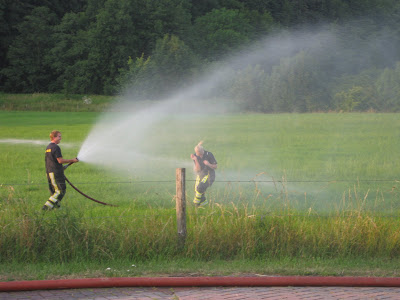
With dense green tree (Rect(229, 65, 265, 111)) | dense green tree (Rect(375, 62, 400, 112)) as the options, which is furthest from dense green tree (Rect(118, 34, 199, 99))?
dense green tree (Rect(375, 62, 400, 112))

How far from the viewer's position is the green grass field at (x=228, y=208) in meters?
8.85

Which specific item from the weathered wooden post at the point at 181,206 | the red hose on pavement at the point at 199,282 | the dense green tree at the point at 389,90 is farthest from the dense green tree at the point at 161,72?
the red hose on pavement at the point at 199,282

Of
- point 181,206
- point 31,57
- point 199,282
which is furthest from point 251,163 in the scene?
point 31,57

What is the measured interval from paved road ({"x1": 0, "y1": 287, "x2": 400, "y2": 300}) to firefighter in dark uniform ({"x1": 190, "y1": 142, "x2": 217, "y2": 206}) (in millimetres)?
5035

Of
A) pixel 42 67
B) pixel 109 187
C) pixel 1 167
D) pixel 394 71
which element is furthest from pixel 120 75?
pixel 109 187

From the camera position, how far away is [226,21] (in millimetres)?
80375

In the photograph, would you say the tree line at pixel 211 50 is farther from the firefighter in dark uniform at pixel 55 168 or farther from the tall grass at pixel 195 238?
the tall grass at pixel 195 238

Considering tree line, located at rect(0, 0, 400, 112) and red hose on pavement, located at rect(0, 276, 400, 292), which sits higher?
tree line, located at rect(0, 0, 400, 112)

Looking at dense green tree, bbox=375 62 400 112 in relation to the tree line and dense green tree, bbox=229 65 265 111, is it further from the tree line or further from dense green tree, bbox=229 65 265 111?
dense green tree, bbox=229 65 265 111

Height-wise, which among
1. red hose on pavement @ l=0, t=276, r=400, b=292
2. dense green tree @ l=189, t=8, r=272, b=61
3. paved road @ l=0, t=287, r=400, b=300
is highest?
dense green tree @ l=189, t=8, r=272, b=61

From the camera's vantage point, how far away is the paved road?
7035 mm

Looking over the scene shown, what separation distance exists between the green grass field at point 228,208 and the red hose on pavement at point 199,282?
475 millimetres

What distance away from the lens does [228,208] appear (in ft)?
34.6

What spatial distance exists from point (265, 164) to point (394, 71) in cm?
2953
